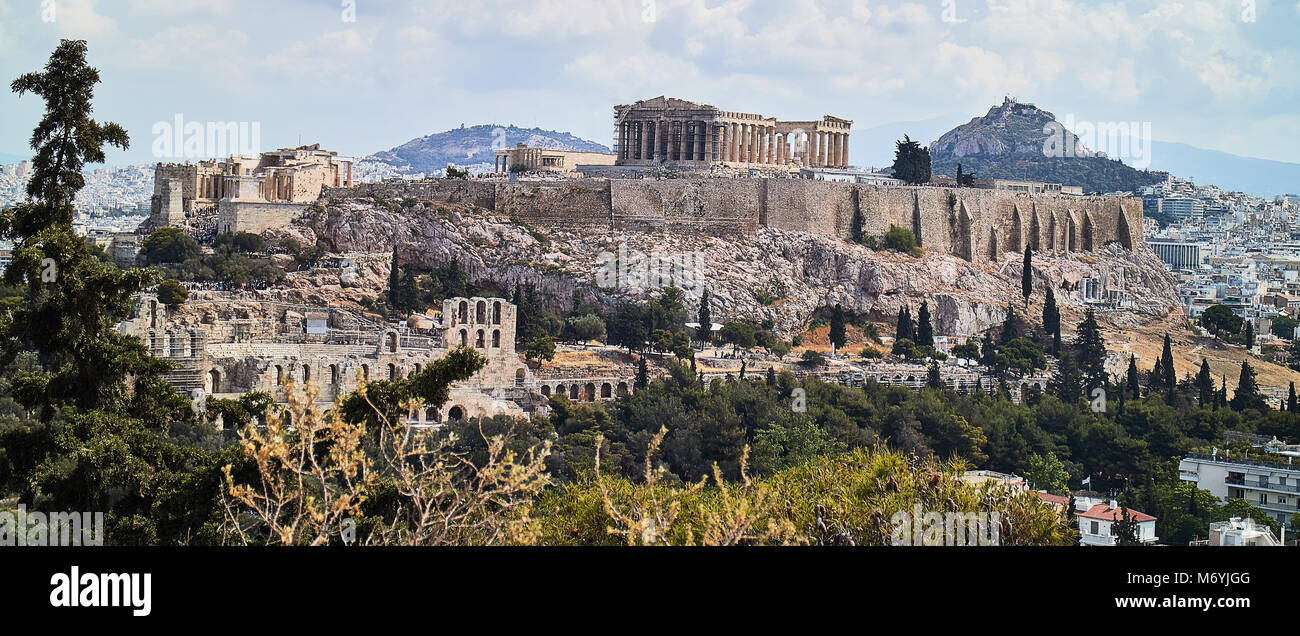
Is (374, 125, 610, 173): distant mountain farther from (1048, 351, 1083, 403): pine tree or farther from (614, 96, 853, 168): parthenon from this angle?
(1048, 351, 1083, 403): pine tree

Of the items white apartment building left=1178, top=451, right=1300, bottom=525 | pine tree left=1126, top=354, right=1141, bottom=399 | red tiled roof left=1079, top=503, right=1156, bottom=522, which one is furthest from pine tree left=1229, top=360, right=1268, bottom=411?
red tiled roof left=1079, top=503, right=1156, bottom=522

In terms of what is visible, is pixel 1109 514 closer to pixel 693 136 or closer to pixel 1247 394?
pixel 1247 394

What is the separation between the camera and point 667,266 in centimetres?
Result: 5444

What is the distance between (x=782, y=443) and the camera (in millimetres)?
40406

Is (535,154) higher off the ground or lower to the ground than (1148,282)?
higher

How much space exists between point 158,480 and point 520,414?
23.0m

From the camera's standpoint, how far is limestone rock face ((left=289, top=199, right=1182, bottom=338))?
52.8m

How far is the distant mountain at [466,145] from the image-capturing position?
172m

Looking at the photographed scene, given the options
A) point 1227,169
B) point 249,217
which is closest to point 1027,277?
point 249,217

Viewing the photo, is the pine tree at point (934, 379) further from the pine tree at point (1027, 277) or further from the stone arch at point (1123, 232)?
the stone arch at point (1123, 232)
